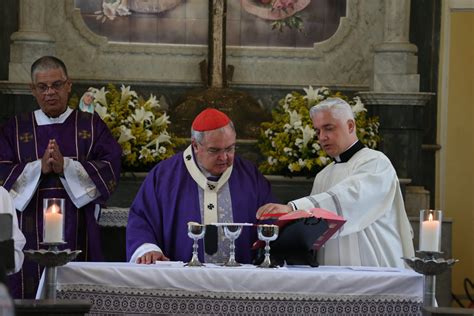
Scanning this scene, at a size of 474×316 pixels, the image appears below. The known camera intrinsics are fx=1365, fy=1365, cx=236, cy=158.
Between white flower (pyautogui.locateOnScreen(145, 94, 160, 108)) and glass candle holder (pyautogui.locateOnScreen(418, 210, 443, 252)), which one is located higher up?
white flower (pyautogui.locateOnScreen(145, 94, 160, 108))

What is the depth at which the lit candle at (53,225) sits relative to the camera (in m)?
6.07

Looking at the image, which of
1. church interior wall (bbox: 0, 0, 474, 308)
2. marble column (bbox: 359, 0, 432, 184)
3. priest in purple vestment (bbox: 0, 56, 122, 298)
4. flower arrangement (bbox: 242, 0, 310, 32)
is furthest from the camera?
flower arrangement (bbox: 242, 0, 310, 32)

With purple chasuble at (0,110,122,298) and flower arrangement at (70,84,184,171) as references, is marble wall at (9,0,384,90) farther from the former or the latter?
purple chasuble at (0,110,122,298)

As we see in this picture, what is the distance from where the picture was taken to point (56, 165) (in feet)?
25.9

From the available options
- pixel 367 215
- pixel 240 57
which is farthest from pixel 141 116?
pixel 367 215

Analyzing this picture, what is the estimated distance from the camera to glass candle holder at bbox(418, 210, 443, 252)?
615cm

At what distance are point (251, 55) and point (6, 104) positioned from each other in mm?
1922

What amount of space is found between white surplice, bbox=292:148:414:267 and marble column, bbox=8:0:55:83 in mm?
3470

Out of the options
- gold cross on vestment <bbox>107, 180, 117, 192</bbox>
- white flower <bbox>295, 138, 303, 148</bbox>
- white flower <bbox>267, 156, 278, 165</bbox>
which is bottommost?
gold cross on vestment <bbox>107, 180, 117, 192</bbox>

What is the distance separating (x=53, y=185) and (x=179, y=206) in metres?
1.22

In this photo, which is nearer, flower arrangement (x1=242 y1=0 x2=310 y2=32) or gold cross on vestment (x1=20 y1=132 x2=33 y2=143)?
gold cross on vestment (x1=20 y1=132 x2=33 y2=143)

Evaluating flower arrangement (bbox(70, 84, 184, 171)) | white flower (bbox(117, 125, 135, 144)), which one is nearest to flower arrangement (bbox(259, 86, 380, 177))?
flower arrangement (bbox(70, 84, 184, 171))

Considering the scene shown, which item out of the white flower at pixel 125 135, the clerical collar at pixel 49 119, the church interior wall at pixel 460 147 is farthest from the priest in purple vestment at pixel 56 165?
the church interior wall at pixel 460 147

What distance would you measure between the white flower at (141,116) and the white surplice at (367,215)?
2.35m
